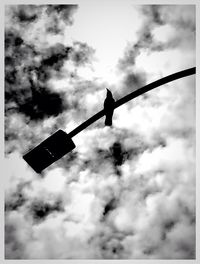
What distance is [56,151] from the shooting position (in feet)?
10.3

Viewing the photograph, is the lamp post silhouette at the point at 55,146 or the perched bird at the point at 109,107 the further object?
the perched bird at the point at 109,107

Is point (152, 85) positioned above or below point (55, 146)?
above

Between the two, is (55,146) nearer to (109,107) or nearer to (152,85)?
(109,107)

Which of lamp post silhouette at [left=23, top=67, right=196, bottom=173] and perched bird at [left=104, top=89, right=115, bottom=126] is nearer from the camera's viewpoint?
lamp post silhouette at [left=23, top=67, right=196, bottom=173]

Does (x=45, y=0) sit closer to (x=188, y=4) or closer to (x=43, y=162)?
(x=188, y=4)

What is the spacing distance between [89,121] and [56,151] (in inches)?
21.7

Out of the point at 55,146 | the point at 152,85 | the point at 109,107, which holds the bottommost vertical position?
the point at 55,146

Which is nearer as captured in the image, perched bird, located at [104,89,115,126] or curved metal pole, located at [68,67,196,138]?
curved metal pole, located at [68,67,196,138]

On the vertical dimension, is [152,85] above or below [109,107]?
above

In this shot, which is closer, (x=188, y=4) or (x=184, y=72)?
(x=184, y=72)

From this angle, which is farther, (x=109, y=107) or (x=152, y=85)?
A: (x=109, y=107)

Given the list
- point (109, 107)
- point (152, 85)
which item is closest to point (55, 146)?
point (109, 107)

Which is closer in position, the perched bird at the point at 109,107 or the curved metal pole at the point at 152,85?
the curved metal pole at the point at 152,85

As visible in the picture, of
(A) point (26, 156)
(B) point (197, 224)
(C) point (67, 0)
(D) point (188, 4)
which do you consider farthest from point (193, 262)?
(C) point (67, 0)
